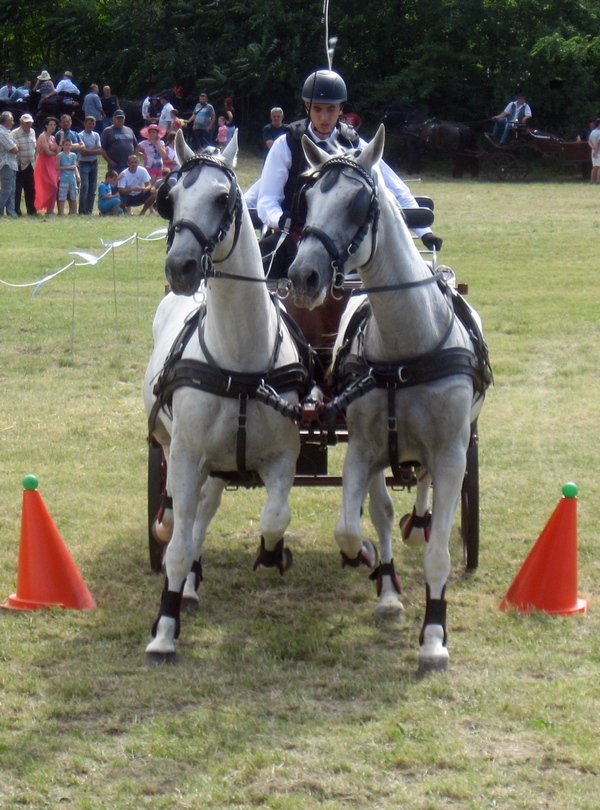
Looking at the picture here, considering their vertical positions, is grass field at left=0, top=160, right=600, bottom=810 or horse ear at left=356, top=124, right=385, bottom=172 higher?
horse ear at left=356, top=124, right=385, bottom=172

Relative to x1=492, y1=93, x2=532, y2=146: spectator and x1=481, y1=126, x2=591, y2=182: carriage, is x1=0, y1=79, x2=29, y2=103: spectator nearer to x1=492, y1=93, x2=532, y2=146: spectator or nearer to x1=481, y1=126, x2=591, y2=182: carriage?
x1=481, y1=126, x2=591, y2=182: carriage

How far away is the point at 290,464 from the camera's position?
490 centimetres

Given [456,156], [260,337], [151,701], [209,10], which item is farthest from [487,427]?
[209,10]

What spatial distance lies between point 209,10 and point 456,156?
9.50 metres

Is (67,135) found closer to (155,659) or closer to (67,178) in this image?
(67,178)

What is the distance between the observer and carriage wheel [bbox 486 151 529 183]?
31141mm

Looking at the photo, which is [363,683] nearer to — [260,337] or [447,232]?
[260,337]

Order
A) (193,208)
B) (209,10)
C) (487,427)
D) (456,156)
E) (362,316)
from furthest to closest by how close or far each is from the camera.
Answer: (209,10) < (456,156) < (487,427) < (362,316) < (193,208)

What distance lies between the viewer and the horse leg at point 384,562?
17.8 ft

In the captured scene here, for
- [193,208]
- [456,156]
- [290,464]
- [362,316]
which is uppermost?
[193,208]

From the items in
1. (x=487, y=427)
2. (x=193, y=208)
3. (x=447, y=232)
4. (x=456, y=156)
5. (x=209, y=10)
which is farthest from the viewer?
(x=209, y=10)

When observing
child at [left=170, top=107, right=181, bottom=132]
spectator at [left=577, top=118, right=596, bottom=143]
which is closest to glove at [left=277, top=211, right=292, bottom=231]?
child at [left=170, top=107, right=181, bottom=132]

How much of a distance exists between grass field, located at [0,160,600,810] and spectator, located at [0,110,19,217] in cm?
1077

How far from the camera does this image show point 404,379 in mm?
4680
